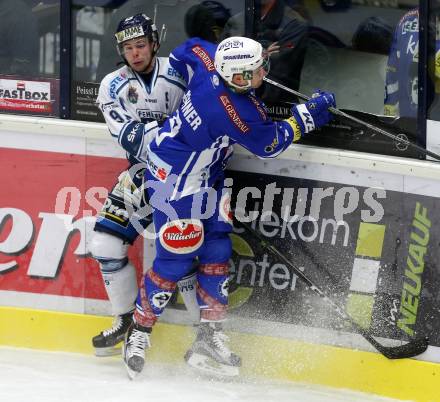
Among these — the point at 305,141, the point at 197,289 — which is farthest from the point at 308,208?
the point at 197,289

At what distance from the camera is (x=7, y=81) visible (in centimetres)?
570

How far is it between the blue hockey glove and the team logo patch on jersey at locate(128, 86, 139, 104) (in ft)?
2.80

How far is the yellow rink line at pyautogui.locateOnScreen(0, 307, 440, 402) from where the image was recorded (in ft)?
16.9

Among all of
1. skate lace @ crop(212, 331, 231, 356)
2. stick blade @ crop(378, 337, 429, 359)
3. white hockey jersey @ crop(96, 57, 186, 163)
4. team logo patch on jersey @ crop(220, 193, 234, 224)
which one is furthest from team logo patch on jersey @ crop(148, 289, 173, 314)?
stick blade @ crop(378, 337, 429, 359)

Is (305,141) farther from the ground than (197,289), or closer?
farther from the ground

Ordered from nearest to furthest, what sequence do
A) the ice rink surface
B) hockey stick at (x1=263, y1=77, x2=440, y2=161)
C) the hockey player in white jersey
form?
hockey stick at (x1=263, y1=77, x2=440, y2=161) → the ice rink surface → the hockey player in white jersey

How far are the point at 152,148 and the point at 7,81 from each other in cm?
107

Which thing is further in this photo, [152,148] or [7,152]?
[7,152]

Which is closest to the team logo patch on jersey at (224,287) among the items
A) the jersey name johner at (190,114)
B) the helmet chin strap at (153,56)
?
the jersey name johner at (190,114)

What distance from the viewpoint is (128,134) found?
17.0 ft

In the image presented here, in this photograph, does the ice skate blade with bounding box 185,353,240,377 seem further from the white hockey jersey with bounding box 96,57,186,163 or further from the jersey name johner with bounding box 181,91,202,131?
the jersey name johner with bounding box 181,91,202,131

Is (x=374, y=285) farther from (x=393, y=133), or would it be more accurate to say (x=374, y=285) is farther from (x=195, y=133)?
(x=195, y=133)

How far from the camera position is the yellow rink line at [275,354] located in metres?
5.14

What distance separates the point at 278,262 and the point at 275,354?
49cm
